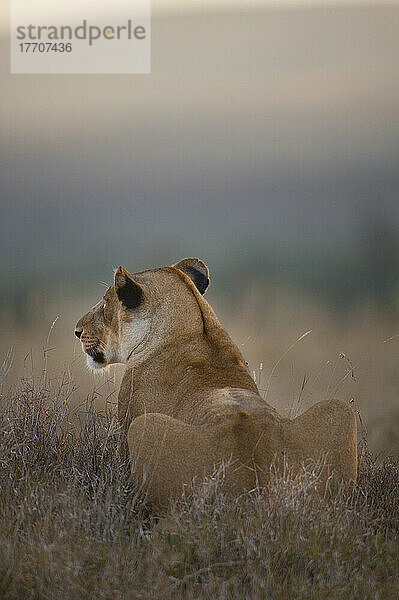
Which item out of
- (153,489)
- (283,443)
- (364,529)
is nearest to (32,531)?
(153,489)

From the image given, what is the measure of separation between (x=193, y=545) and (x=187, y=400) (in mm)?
1574

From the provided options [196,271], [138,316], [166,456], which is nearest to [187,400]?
[166,456]

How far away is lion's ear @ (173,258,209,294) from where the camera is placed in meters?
7.69

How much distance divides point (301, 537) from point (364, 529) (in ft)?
1.94

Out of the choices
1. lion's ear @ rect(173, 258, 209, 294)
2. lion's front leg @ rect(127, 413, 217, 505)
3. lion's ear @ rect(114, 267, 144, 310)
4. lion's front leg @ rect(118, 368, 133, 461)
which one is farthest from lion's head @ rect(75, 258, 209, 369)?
lion's front leg @ rect(127, 413, 217, 505)

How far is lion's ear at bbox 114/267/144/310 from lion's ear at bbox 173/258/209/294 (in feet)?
2.93

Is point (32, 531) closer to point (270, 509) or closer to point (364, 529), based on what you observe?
point (270, 509)

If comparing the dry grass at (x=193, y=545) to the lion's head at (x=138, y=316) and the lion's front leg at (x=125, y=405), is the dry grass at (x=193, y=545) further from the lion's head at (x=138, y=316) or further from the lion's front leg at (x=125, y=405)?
the lion's head at (x=138, y=316)

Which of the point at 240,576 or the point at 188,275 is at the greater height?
the point at 188,275

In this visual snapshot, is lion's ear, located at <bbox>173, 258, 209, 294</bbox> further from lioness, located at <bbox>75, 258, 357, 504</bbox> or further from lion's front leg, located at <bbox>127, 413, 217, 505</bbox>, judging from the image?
lion's front leg, located at <bbox>127, 413, 217, 505</bbox>

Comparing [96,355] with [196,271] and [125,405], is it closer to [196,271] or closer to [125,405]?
[125,405]

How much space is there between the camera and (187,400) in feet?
19.9

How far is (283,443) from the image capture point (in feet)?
17.4

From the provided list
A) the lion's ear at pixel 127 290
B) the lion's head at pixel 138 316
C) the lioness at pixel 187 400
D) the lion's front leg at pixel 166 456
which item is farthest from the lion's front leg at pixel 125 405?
the lion's front leg at pixel 166 456
